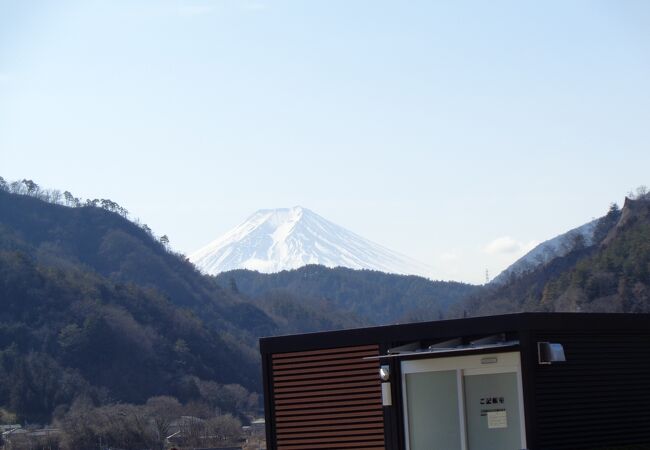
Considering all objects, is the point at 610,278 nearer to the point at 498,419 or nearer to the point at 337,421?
the point at 337,421

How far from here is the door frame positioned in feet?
66.3

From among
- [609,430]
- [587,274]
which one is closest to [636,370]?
[609,430]

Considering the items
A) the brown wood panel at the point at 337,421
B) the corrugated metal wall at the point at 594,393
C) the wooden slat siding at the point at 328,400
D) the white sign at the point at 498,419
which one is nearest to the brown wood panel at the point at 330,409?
the wooden slat siding at the point at 328,400

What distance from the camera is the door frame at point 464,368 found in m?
20.2

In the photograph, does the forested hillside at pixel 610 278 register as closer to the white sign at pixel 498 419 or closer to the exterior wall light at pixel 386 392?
the exterior wall light at pixel 386 392

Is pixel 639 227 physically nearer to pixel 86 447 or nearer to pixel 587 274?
pixel 587 274

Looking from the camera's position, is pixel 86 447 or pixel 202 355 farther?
pixel 202 355

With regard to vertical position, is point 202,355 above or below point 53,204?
below

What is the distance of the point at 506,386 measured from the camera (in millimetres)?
20438

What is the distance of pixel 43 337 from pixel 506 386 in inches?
4109

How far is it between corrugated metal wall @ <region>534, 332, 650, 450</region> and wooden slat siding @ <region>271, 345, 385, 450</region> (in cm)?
291

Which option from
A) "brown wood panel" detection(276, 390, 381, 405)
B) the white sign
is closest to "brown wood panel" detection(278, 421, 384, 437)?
"brown wood panel" detection(276, 390, 381, 405)

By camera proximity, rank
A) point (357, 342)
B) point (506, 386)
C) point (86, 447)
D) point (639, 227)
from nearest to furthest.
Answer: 1. point (506, 386)
2. point (357, 342)
3. point (86, 447)
4. point (639, 227)

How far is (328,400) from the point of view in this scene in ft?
72.6
